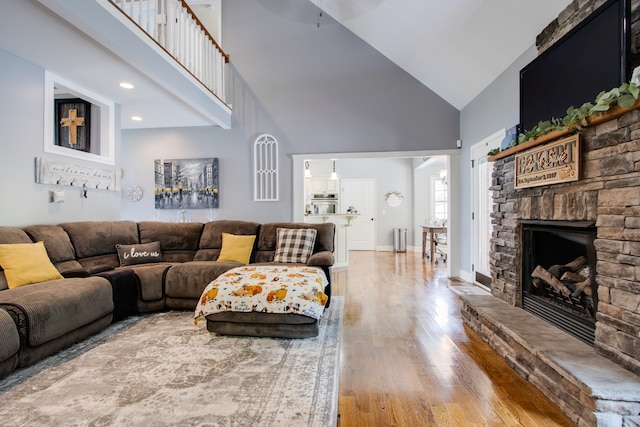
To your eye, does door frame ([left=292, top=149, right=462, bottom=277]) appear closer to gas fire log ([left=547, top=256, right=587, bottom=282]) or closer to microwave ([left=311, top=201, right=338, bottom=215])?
gas fire log ([left=547, top=256, right=587, bottom=282])

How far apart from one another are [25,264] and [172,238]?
1544mm

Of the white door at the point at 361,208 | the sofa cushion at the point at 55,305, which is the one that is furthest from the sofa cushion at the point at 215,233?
the white door at the point at 361,208

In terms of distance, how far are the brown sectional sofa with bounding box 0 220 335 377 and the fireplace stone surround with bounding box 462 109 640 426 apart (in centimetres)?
192

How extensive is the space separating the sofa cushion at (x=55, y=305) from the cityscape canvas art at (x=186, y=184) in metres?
2.71

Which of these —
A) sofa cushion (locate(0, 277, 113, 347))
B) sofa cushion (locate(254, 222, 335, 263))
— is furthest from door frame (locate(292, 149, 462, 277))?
sofa cushion (locate(0, 277, 113, 347))

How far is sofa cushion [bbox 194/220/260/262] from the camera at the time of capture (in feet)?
12.8

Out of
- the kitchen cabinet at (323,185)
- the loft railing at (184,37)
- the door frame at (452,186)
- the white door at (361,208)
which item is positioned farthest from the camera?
→ the white door at (361,208)

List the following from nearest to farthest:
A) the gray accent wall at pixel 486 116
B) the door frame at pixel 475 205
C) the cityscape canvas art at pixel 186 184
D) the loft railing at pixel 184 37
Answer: the gray accent wall at pixel 486 116
the loft railing at pixel 184 37
the door frame at pixel 475 205
the cityscape canvas art at pixel 186 184

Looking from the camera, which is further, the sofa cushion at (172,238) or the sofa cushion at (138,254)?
the sofa cushion at (172,238)

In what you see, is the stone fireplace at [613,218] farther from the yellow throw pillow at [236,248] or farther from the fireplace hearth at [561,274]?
the yellow throw pillow at [236,248]

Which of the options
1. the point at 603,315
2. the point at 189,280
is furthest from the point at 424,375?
the point at 189,280

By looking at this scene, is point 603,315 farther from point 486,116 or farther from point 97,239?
point 97,239

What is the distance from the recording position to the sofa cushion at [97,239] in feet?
10.6

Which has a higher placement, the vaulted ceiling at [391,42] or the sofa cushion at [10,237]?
the vaulted ceiling at [391,42]
